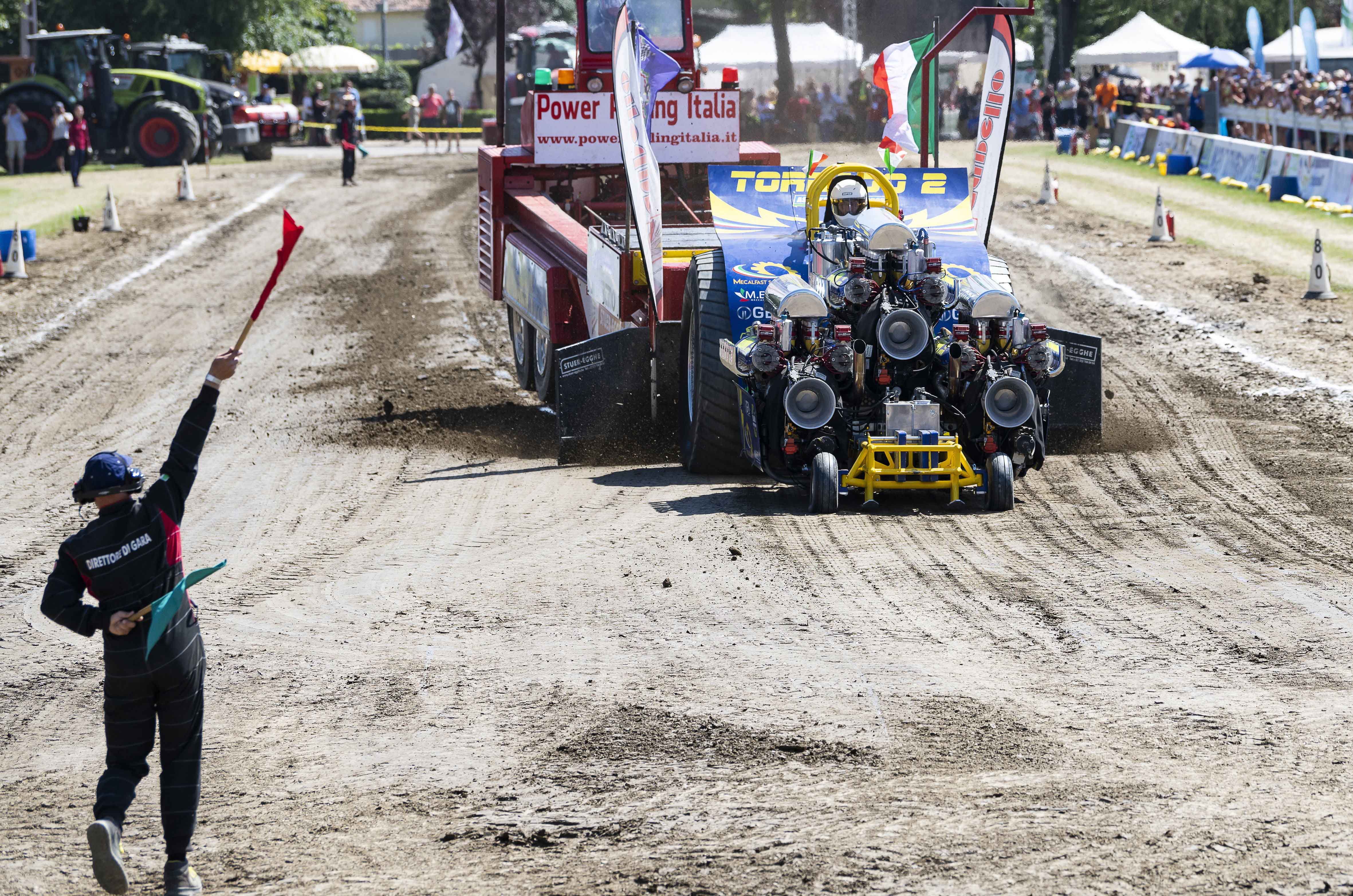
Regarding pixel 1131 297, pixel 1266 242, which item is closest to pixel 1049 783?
Answer: pixel 1131 297

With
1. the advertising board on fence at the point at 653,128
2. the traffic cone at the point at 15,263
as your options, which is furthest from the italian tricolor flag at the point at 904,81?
the traffic cone at the point at 15,263

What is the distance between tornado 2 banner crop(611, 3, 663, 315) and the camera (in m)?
11.1

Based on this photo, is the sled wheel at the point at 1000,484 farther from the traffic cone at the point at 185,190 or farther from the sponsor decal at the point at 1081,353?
the traffic cone at the point at 185,190

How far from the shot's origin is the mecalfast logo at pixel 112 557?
5172mm

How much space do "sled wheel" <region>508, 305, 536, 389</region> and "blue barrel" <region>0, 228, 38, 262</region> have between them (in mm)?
10317

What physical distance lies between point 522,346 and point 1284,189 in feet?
53.4

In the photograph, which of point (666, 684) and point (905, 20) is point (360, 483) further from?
point (905, 20)

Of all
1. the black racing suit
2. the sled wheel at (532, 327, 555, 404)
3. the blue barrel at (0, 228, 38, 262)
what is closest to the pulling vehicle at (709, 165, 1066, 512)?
the sled wheel at (532, 327, 555, 404)

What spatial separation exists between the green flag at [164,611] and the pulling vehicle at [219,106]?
3628cm

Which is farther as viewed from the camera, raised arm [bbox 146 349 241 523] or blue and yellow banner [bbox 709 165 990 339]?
blue and yellow banner [bbox 709 165 990 339]

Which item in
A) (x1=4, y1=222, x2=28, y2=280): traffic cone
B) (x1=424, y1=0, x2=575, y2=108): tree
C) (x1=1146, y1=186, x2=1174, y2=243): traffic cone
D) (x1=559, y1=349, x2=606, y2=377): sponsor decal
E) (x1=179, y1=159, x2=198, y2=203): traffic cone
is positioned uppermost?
(x1=424, y1=0, x2=575, y2=108): tree

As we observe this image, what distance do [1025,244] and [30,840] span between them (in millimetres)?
20549

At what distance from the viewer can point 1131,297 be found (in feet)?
63.8

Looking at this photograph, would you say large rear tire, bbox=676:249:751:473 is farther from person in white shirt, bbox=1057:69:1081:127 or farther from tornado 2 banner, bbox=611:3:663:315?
person in white shirt, bbox=1057:69:1081:127
